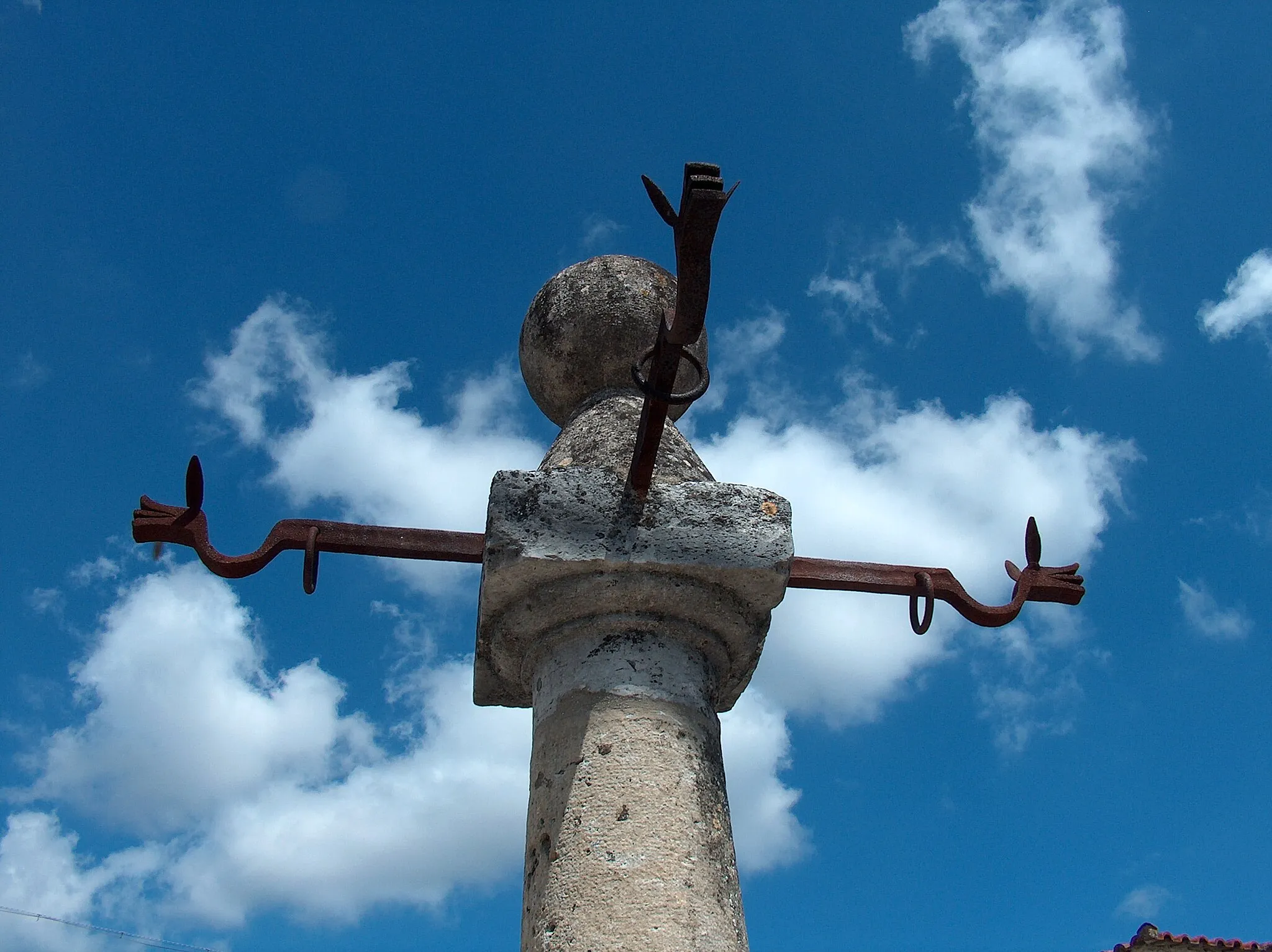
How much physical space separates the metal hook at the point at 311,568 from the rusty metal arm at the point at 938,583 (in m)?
1.33

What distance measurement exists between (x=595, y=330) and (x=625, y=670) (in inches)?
50.0

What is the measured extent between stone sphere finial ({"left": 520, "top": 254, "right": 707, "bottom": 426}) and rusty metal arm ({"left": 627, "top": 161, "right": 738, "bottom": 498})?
789mm

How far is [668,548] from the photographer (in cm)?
270


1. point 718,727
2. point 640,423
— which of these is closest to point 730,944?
point 718,727

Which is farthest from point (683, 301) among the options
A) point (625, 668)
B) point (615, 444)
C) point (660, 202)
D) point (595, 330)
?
point (595, 330)

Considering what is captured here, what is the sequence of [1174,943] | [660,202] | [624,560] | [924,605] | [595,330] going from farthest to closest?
1. [1174,943]
2. [595,330]
3. [924,605]
4. [624,560]
5. [660,202]

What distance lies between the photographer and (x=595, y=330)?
3457 millimetres

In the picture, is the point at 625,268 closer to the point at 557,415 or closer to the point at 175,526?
the point at 557,415

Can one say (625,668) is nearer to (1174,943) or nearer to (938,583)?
(938,583)

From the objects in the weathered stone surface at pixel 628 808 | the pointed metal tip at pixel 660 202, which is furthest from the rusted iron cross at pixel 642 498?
the weathered stone surface at pixel 628 808

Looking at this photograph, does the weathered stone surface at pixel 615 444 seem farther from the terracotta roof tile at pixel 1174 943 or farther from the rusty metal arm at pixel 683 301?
the terracotta roof tile at pixel 1174 943

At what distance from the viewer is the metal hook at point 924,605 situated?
9.86 feet

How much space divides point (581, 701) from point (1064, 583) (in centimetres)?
155

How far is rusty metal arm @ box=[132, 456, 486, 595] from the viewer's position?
2797 millimetres
